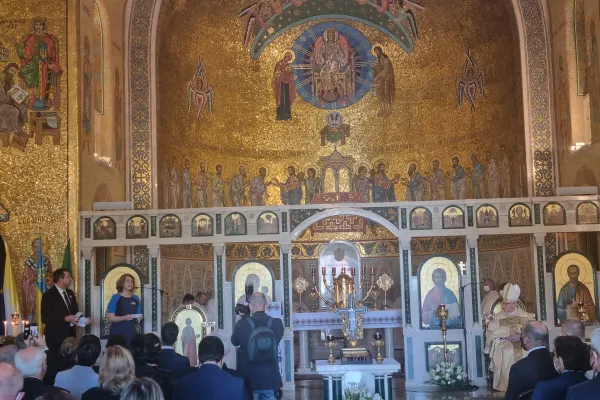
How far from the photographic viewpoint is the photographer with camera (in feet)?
29.6

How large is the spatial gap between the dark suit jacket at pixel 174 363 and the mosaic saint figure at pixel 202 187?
15.4 metres

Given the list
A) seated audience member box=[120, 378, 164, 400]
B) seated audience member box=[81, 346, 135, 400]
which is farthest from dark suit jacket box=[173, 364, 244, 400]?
seated audience member box=[120, 378, 164, 400]

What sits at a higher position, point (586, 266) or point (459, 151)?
point (459, 151)

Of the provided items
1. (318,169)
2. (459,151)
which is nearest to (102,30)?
(318,169)

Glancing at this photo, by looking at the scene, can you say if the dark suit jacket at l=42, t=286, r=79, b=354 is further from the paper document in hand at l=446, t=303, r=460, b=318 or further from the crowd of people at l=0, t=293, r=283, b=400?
the paper document in hand at l=446, t=303, r=460, b=318

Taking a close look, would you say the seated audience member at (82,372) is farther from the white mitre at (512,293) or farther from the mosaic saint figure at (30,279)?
the mosaic saint figure at (30,279)

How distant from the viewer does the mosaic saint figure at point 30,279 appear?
16.3 meters

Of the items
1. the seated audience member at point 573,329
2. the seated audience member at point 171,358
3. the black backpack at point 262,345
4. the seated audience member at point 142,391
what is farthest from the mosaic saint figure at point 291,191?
the seated audience member at point 142,391

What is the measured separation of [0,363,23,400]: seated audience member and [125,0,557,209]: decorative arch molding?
16245mm

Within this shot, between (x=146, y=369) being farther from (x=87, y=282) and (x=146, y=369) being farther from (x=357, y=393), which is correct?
(x=87, y=282)

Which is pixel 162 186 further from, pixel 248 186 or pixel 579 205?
pixel 579 205

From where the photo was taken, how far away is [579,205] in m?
17.2

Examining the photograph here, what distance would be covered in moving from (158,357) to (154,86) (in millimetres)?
14707

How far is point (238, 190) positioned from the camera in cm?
2425
